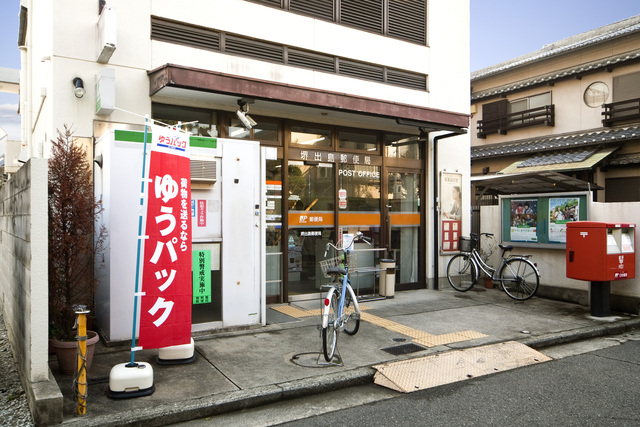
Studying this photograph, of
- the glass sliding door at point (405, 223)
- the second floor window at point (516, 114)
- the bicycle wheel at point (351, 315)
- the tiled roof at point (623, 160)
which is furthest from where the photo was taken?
the second floor window at point (516, 114)

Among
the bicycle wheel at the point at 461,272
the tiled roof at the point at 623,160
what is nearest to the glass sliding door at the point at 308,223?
the bicycle wheel at the point at 461,272

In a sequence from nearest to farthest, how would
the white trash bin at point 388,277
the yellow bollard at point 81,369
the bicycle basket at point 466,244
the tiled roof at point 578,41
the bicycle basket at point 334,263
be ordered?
the yellow bollard at point 81,369 → the bicycle basket at point 334,263 → the white trash bin at point 388,277 → the bicycle basket at point 466,244 → the tiled roof at point 578,41

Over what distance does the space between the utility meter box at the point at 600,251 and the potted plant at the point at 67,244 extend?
767 centimetres

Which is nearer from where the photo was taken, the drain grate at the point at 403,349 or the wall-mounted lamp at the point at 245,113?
the drain grate at the point at 403,349

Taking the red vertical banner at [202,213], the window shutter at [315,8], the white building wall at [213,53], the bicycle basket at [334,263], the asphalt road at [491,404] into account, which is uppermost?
the window shutter at [315,8]

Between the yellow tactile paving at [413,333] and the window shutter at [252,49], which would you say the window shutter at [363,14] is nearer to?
the window shutter at [252,49]

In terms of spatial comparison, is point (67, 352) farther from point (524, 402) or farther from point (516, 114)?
point (516, 114)

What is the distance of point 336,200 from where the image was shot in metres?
9.60

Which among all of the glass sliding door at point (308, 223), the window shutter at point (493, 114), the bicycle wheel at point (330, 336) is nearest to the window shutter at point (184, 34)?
the glass sliding door at point (308, 223)

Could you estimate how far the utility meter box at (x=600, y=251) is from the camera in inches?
316

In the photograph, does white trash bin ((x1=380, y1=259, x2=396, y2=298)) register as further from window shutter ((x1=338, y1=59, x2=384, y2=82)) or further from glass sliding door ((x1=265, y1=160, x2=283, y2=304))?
window shutter ((x1=338, y1=59, x2=384, y2=82))

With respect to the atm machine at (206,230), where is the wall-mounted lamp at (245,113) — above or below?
above

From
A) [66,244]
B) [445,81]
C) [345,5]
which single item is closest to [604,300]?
[445,81]

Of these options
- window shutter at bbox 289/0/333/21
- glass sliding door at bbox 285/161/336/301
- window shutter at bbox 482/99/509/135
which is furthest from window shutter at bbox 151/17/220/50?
window shutter at bbox 482/99/509/135
